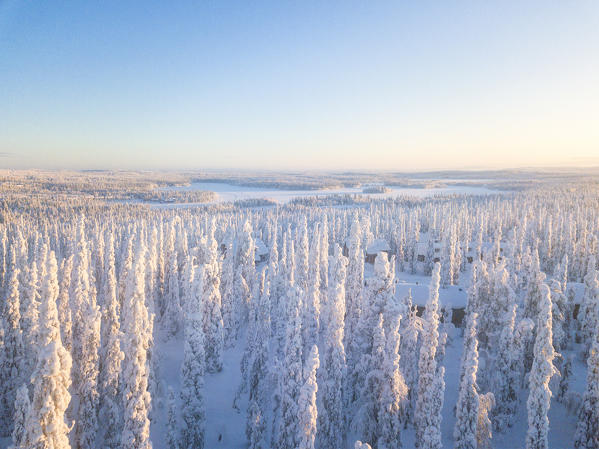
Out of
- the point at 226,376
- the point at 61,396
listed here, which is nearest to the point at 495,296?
the point at 226,376

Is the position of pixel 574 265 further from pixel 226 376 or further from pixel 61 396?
pixel 61 396

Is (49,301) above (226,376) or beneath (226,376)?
above

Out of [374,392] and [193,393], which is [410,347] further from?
[193,393]

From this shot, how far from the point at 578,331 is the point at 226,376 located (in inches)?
1581

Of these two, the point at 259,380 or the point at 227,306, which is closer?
the point at 259,380

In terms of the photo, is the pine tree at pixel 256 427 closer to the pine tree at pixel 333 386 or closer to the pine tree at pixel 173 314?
the pine tree at pixel 333 386

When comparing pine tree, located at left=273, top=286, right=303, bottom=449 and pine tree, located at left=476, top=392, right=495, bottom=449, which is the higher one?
pine tree, located at left=273, top=286, right=303, bottom=449

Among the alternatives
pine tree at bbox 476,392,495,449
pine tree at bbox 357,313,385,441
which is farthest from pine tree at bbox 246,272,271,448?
pine tree at bbox 476,392,495,449

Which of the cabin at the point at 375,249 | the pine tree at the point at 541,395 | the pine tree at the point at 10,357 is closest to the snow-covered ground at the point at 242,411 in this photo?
the pine tree at the point at 541,395

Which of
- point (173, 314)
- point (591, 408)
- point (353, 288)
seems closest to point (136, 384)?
point (353, 288)

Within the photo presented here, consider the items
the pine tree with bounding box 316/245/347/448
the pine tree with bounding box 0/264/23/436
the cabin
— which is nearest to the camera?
the pine tree with bounding box 316/245/347/448

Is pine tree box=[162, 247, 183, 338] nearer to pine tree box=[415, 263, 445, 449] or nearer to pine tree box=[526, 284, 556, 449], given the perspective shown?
pine tree box=[415, 263, 445, 449]

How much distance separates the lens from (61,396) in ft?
37.4

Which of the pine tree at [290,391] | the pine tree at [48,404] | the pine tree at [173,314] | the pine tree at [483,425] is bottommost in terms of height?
the pine tree at [173,314]
